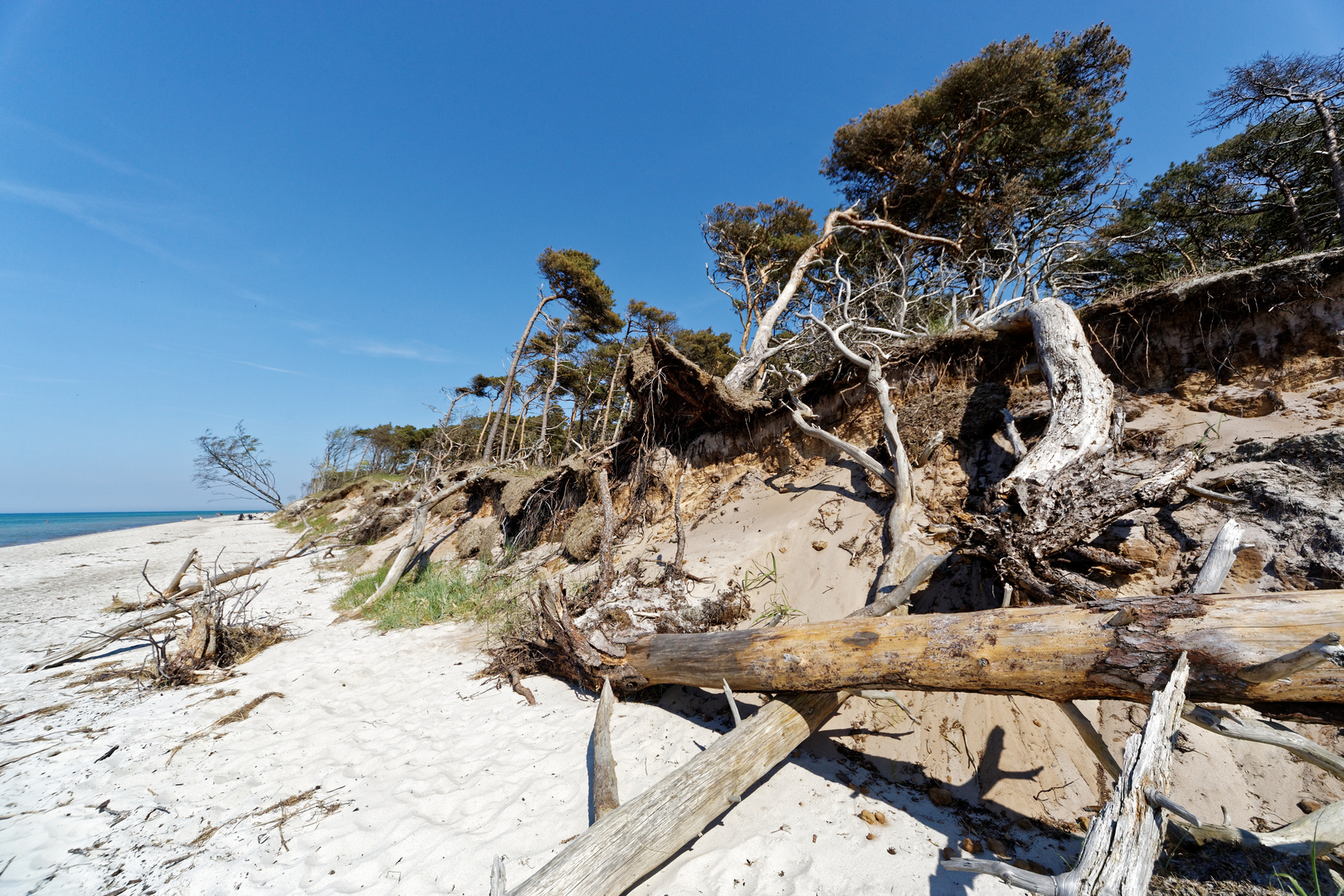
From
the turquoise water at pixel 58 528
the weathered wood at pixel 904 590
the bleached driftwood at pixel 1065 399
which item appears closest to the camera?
the weathered wood at pixel 904 590

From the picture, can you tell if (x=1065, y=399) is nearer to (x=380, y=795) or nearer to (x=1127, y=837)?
(x=1127, y=837)

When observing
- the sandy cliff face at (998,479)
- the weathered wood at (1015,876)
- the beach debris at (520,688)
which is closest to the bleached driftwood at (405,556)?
the sandy cliff face at (998,479)

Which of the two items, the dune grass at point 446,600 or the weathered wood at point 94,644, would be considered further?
the dune grass at point 446,600

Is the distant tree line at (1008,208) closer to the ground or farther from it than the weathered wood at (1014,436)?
farther from it

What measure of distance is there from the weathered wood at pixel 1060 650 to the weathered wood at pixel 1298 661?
2.0 inches

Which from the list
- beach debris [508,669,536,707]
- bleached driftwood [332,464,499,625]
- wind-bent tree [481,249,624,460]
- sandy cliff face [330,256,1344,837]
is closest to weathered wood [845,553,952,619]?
sandy cliff face [330,256,1344,837]

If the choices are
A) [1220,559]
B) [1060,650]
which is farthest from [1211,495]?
[1060,650]

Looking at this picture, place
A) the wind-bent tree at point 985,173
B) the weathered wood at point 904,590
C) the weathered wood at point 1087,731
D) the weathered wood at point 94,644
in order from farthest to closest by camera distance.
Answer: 1. the wind-bent tree at point 985,173
2. the weathered wood at point 94,644
3. the weathered wood at point 904,590
4. the weathered wood at point 1087,731

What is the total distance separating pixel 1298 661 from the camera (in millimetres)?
1743

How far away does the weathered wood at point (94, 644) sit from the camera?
5535 millimetres

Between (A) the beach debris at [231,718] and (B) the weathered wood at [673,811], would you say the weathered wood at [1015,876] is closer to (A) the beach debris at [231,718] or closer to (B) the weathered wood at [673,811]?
(B) the weathered wood at [673,811]

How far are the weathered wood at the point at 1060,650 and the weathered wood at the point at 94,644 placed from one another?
7366 mm

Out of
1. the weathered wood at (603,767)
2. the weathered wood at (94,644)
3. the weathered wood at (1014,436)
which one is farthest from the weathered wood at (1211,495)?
the weathered wood at (94,644)

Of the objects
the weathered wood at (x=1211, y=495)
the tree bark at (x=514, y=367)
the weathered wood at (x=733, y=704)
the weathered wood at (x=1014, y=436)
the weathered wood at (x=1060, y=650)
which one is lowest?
the weathered wood at (x=733, y=704)
